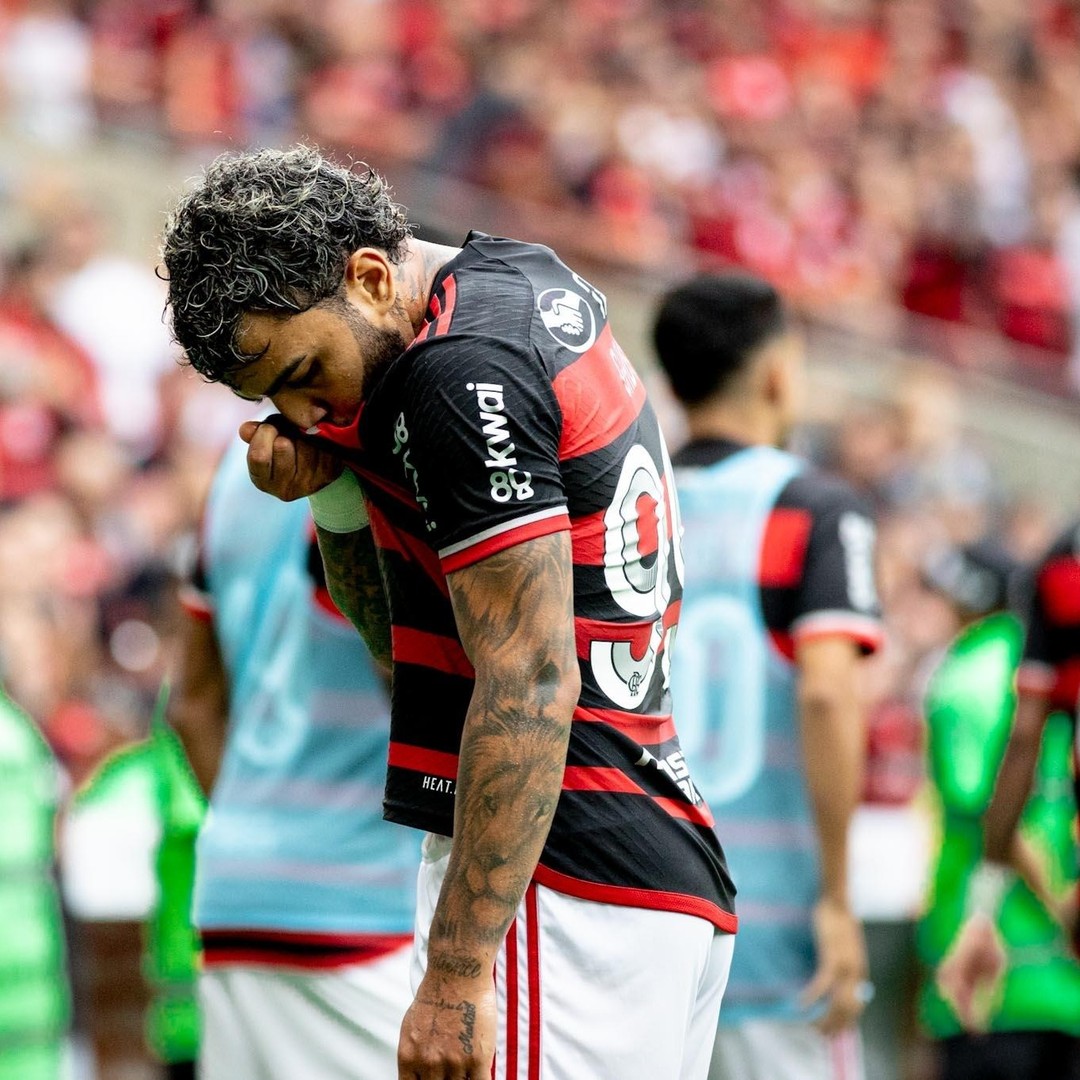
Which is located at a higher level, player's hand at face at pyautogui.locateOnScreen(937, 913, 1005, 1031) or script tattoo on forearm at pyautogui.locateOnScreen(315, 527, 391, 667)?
script tattoo on forearm at pyautogui.locateOnScreen(315, 527, 391, 667)

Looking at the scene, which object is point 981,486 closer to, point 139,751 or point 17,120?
point 17,120

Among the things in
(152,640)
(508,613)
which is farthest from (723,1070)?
(152,640)

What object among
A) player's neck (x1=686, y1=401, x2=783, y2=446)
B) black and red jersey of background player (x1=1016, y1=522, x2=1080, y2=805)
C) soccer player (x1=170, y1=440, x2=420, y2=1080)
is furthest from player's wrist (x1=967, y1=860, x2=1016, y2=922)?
soccer player (x1=170, y1=440, x2=420, y2=1080)

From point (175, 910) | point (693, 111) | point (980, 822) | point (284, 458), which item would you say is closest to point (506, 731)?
point (284, 458)

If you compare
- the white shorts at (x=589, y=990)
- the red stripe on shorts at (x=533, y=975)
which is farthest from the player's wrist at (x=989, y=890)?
the red stripe on shorts at (x=533, y=975)

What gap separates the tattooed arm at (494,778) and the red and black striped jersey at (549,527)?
0.19ft

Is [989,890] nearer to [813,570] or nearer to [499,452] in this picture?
[813,570]

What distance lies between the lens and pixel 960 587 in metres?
6.45

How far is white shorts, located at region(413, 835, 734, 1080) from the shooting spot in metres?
2.69

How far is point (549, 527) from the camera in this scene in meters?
2.56

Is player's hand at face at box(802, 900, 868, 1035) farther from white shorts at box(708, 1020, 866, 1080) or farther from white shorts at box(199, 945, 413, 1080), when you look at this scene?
white shorts at box(199, 945, 413, 1080)

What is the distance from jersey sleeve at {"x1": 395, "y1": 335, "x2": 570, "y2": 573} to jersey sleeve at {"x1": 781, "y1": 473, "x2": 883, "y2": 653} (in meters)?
1.58

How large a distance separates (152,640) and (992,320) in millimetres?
8577

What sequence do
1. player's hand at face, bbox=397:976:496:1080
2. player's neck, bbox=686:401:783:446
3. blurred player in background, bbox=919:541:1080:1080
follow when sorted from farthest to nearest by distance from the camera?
blurred player in background, bbox=919:541:1080:1080, player's neck, bbox=686:401:783:446, player's hand at face, bbox=397:976:496:1080
